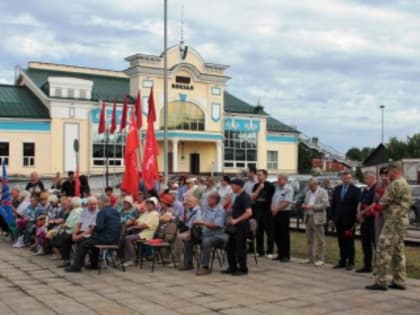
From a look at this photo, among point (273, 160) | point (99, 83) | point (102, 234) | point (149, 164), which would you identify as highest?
point (99, 83)

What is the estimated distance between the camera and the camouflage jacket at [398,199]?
8539mm

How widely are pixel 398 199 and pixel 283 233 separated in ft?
11.6

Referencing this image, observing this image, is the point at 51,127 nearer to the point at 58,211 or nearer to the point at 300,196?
the point at 300,196

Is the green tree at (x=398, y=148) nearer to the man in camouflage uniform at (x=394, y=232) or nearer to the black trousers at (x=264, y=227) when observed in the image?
the black trousers at (x=264, y=227)

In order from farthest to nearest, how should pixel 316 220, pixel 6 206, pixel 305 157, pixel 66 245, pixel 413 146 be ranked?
pixel 305 157 → pixel 413 146 → pixel 6 206 → pixel 66 245 → pixel 316 220

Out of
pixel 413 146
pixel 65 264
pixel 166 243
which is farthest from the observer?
pixel 413 146

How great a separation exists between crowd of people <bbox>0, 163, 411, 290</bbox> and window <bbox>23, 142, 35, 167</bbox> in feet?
106

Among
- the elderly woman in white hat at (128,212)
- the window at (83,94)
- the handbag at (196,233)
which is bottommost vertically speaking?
the handbag at (196,233)

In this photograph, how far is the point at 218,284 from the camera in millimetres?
9117

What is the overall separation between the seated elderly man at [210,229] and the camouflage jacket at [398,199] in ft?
9.88

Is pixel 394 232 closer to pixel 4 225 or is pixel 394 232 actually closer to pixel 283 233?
pixel 283 233

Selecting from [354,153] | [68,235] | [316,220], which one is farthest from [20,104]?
[354,153]

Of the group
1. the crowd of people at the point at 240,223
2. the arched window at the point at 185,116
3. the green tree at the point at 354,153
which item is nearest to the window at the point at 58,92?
the arched window at the point at 185,116

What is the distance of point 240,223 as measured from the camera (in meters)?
10.1
